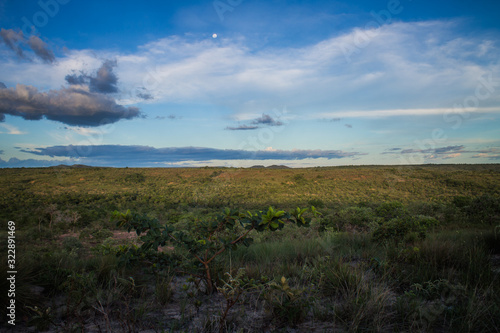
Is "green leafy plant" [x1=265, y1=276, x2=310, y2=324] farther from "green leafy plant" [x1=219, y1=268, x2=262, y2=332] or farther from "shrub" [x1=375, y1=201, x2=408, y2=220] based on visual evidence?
"shrub" [x1=375, y1=201, x2=408, y2=220]

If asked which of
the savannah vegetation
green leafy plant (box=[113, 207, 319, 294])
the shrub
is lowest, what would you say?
the shrub

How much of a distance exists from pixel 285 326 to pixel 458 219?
12.3 meters

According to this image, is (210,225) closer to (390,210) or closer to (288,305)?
(288,305)

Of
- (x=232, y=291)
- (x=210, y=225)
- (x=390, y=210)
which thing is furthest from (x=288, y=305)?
(x=390, y=210)

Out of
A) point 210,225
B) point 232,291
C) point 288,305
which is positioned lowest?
point 288,305

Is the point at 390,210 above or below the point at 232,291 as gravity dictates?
below

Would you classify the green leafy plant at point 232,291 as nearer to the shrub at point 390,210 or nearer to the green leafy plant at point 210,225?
the green leafy plant at point 210,225

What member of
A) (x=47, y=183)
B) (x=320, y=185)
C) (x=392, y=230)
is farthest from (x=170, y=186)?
(x=392, y=230)

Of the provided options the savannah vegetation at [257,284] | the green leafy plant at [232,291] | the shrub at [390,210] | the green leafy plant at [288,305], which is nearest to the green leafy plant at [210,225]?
the savannah vegetation at [257,284]

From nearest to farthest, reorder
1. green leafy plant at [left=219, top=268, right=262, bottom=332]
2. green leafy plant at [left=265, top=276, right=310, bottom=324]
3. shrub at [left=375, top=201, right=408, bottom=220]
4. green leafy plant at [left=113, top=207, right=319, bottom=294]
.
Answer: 1. green leafy plant at [left=219, top=268, right=262, bottom=332]
2. green leafy plant at [left=265, top=276, right=310, bottom=324]
3. green leafy plant at [left=113, top=207, right=319, bottom=294]
4. shrub at [left=375, top=201, right=408, bottom=220]

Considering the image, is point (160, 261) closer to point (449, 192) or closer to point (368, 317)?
point (368, 317)

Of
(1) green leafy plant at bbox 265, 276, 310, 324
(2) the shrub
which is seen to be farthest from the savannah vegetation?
(2) the shrub

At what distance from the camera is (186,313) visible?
3.11 meters

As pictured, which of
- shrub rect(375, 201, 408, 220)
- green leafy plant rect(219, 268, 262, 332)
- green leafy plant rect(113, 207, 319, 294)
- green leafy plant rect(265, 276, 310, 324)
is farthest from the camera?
shrub rect(375, 201, 408, 220)
